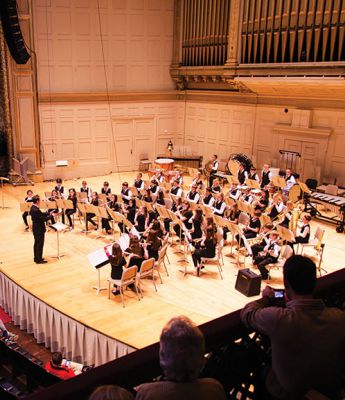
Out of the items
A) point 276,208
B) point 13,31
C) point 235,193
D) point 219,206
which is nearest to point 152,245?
point 219,206

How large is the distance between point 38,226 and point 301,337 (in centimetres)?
865

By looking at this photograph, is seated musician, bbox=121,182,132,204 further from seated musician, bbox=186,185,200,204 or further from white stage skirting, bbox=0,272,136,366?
white stage skirting, bbox=0,272,136,366

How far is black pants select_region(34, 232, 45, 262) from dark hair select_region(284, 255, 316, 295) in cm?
862

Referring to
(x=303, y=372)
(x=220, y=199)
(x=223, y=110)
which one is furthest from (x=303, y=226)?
(x=223, y=110)

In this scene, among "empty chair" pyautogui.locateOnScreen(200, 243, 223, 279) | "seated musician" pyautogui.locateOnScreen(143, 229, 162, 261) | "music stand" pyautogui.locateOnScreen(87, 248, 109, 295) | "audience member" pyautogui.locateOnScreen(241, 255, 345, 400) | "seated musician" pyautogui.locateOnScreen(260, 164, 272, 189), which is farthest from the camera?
"seated musician" pyautogui.locateOnScreen(260, 164, 272, 189)

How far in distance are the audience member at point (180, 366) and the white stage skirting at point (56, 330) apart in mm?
5568

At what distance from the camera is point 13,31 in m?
15.4

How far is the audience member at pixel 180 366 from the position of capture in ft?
5.10

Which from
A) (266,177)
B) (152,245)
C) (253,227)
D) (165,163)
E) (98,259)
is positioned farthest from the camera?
(165,163)

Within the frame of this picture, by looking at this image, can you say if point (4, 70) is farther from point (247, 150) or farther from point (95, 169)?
point (247, 150)

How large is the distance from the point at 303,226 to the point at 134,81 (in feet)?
40.0

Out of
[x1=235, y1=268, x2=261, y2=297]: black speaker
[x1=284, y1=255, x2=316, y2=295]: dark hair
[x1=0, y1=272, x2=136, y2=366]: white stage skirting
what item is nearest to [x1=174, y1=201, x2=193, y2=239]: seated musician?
[x1=235, y1=268, x2=261, y2=297]: black speaker

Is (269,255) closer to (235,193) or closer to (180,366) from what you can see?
(235,193)

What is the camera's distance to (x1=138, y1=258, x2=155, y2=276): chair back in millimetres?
8508
